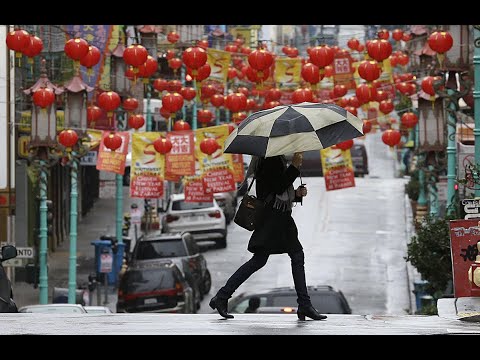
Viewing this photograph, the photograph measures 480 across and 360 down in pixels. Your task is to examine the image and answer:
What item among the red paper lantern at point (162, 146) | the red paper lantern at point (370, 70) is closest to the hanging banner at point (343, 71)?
the red paper lantern at point (162, 146)

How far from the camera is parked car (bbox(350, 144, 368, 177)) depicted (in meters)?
60.9

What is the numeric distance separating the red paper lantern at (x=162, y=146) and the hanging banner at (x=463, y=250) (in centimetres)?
1634

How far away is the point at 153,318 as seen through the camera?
12656 mm

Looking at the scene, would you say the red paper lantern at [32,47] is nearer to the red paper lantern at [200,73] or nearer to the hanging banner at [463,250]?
the red paper lantern at [200,73]

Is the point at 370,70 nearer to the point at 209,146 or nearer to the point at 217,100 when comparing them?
the point at 209,146

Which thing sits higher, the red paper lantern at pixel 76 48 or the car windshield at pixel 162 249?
the red paper lantern at pixel 76 48

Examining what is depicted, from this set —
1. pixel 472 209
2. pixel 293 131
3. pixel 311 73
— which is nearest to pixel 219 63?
pixel 311 73

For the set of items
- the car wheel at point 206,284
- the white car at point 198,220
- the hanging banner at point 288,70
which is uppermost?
the hanging banner at point 288,70

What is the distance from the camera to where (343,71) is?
36.0 m

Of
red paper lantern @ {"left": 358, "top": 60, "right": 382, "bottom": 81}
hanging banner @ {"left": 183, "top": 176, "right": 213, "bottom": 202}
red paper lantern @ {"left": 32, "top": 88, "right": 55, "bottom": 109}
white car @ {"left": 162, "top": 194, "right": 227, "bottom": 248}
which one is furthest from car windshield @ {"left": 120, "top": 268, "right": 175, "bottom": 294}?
white car @ {"left": 162, "top": 194, "right": 227, "bottom": 248}

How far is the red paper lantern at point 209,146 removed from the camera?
2814 centimetres

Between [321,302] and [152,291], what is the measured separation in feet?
18.7
